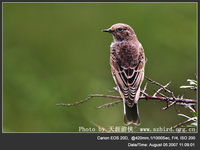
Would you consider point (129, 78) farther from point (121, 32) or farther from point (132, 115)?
point (121, 32)

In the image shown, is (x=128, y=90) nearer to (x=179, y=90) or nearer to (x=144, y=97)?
(x=144, y=97)

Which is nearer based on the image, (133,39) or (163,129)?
(163,129)

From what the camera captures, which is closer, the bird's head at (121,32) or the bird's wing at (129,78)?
the bird's wing at (129,78)

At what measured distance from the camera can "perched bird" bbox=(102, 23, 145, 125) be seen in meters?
5.83

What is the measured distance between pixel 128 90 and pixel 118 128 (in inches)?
35.6

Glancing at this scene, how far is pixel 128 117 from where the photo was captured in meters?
5.87

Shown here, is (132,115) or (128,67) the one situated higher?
(128,67)

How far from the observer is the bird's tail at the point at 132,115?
19.1ft

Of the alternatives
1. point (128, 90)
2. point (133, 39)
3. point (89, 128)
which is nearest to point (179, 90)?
point (133, 39)

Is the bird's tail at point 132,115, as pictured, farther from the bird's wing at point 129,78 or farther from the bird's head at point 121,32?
the bird's head at point 121,32

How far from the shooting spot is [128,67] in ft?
21.0

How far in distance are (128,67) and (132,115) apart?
1.18 m

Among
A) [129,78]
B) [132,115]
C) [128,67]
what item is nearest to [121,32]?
[128,67]

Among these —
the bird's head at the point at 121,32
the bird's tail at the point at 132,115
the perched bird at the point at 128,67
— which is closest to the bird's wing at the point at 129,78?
the perched bird at the point at 128,67
